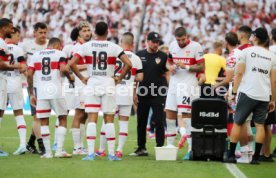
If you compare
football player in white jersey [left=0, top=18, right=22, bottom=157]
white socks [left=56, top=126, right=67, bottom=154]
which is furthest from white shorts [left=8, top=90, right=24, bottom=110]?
white socks [left=56, top=126, right=67, bottom=154]

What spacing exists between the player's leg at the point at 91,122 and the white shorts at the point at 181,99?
1.87 m

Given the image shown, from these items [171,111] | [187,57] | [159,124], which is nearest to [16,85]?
[159,124]

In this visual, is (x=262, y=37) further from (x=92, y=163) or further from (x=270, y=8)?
Result: (x=270, y=8)

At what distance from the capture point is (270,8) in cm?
3338

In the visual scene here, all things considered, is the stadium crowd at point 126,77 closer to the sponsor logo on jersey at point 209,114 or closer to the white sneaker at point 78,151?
the white sneaker at point 78,151

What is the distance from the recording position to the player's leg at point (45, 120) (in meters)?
14.2

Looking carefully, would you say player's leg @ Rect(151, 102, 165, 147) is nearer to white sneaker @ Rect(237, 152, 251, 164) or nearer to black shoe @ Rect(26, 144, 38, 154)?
white sneaker @ Rect(237, 152, 251, 164)

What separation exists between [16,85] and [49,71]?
1.26 m

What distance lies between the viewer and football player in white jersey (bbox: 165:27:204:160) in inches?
590

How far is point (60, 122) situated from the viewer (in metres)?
14.5

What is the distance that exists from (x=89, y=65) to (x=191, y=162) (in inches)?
97.4

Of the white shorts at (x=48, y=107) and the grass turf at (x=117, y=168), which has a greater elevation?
the white shorts at (x=48, y=107)

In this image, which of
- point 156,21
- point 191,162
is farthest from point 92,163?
point 156,21

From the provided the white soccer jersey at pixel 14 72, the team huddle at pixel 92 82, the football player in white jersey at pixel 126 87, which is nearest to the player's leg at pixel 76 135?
the team huddle at pixel 92 82
